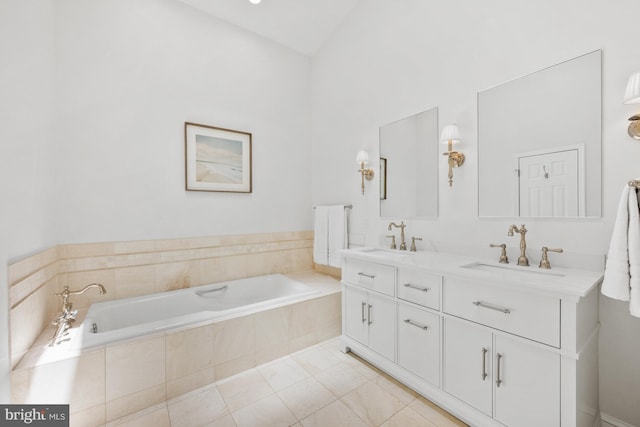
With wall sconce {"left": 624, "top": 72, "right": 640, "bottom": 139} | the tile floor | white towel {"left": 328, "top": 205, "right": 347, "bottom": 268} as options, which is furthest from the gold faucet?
white towel {"left": 328, "top": 205, "right": 347, "bottom": 268}

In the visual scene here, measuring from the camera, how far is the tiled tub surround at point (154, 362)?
56.2 inches

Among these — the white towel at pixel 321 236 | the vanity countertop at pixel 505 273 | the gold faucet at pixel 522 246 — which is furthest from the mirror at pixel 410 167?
the white towel at pixel 321 236

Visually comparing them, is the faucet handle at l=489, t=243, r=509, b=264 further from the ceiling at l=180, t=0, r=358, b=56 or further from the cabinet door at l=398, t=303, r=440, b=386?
the ceiling at l=180, t=0, r=358, b=56

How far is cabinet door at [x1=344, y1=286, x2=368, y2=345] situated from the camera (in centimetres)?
207

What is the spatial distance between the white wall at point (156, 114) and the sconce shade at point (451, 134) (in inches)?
69.3

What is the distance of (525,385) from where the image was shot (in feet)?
4.07

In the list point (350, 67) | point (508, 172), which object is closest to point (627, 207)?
point (508, 172)

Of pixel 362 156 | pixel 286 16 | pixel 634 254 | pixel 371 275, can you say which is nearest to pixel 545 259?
pixel 634 254

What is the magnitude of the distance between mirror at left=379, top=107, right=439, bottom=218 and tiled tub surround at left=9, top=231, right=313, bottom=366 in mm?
1259

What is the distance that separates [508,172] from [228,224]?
2.37 m

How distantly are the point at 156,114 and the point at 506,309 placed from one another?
2.84m

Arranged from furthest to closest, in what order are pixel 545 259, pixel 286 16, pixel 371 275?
1. pixel 286 16
2. pixel 371 275
3. pixel 545 259

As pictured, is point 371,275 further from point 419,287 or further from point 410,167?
point 410,167

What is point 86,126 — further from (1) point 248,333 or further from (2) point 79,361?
(1) point 248,333
